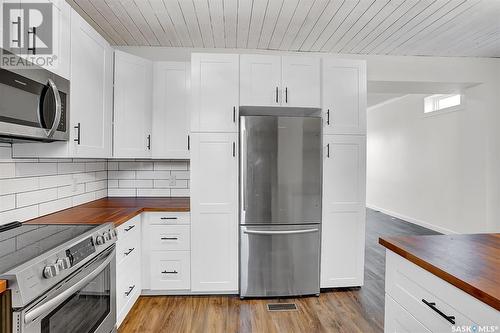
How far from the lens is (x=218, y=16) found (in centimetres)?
269

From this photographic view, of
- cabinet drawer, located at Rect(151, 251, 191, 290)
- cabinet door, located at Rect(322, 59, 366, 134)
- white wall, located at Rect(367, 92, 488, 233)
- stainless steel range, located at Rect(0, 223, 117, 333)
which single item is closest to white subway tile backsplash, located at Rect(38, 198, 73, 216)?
stainless steel range, located at Rect(0, 223, 117, 333)

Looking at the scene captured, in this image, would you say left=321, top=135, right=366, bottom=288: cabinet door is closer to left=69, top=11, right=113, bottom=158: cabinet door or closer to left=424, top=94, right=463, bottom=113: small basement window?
left=69, top=11, right=113, bottom=158: cabinet door

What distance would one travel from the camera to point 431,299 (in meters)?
1.15

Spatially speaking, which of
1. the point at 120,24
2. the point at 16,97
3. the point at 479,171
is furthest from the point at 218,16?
the point at 479,171

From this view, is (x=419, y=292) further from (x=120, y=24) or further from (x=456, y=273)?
(x=120, y=24)

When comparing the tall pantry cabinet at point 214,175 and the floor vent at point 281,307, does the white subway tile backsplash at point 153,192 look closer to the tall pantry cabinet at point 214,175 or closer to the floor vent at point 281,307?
the tall pantry cabinet at point 214,175

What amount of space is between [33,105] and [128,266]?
1.41 meters

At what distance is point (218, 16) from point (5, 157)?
6.75ft

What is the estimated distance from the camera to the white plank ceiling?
2.50 meters

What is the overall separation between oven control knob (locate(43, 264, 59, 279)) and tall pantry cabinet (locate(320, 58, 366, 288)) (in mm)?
2205

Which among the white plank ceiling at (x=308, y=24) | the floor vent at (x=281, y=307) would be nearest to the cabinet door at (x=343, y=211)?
the floor vent at (x=281, y=307)

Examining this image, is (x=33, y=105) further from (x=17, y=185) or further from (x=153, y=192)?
(x=153, y=192)

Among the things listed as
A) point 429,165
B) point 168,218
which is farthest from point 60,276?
point 429,165

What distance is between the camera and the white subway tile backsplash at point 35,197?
6.24 feet
